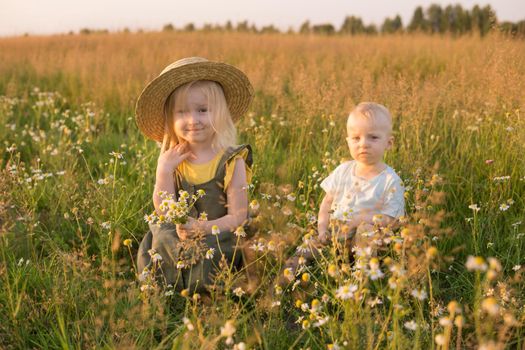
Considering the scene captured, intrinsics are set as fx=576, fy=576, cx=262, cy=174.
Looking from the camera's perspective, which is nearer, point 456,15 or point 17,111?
point 17,111

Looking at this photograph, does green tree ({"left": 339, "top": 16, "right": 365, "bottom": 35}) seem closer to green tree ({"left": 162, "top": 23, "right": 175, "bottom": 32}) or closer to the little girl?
green tree ({"left": 162, "top": 23, "right": 175, "bottom": 32})

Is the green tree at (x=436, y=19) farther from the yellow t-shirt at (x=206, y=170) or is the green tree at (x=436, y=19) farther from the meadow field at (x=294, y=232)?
the yellow t-shirt at (x=206, y=170)

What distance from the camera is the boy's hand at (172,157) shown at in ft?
10.3

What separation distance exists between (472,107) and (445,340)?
128 inches

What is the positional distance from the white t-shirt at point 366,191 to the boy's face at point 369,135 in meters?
0.13

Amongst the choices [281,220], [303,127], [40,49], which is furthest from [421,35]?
[281,220]

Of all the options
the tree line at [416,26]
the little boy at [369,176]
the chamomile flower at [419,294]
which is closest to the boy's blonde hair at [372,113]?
the little boy at [369,176]

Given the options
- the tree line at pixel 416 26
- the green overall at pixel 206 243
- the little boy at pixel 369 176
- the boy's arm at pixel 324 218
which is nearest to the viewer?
the green overall at pixel 206 243

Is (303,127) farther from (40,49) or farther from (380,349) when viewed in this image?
(40,49)

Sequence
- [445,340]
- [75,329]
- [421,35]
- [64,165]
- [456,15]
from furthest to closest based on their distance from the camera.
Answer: [456,15] → [421,35] → [64,165] → [75,329] → [445,340]

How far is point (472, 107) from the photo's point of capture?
460cm

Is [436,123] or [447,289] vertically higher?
[436,123]

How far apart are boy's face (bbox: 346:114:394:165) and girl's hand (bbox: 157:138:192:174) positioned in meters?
0.93

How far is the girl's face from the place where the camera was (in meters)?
3.10
